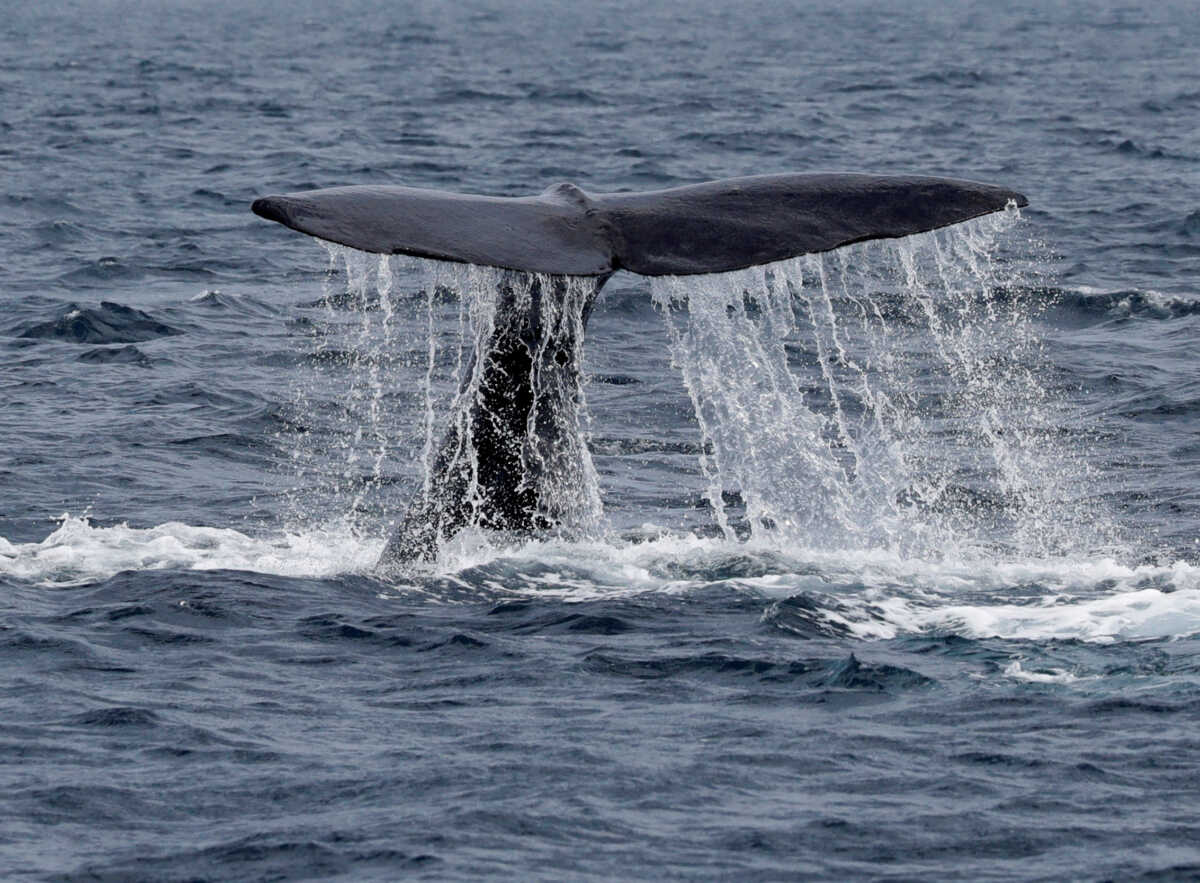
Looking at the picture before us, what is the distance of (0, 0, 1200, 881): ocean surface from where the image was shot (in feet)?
23.5

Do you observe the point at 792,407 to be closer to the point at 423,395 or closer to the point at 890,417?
the point at 890,417

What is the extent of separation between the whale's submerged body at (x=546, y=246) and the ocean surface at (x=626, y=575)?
9.3 inches

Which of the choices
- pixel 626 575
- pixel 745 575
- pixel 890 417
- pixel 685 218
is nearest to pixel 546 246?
pixel 685 218

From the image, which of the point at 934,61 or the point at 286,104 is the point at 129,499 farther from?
the point at 934,61

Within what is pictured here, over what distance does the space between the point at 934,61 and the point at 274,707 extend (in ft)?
158

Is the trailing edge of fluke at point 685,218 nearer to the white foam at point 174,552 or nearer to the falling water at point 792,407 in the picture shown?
the falling water at point 792,407

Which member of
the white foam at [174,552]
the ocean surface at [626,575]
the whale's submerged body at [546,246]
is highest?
the whale's submerged body at [546,246]

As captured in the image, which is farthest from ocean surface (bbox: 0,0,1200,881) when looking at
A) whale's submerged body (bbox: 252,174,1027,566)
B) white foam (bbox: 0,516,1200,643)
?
whale's submerged body (bbox: 252,174,1027,566)

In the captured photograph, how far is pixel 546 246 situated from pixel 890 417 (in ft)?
22.4

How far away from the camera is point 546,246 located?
816cm

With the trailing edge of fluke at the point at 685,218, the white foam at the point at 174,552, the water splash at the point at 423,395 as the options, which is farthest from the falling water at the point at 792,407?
the white foam at the point at 174,552

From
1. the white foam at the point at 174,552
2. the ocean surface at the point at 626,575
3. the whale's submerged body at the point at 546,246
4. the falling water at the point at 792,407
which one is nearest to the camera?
the ocean surface at the point at 626,575

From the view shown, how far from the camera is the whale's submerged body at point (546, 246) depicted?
7.83 m

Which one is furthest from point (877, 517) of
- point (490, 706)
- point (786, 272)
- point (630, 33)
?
point (630, 33)
